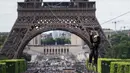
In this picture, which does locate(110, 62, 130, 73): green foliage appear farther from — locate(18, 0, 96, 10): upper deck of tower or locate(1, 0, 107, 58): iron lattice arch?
locate(18, 0, 96, 10): upper deck of tower

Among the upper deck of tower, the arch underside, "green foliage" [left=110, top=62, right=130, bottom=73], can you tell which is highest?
the upper deck of tower

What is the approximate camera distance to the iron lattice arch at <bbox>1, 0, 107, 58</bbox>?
59.5 m

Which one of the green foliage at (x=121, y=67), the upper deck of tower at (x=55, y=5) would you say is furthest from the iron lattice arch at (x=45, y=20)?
the green foliage at (x=121, y=67)

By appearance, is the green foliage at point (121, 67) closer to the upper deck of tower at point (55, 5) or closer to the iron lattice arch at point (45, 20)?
the iron lattice arch at point (45, 20)

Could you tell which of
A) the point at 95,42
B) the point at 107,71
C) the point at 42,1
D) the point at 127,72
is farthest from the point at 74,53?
the point at 95,42

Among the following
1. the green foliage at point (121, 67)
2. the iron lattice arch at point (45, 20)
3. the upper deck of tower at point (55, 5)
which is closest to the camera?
the green foliage at point (121, 67)

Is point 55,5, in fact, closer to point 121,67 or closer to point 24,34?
point 24,34

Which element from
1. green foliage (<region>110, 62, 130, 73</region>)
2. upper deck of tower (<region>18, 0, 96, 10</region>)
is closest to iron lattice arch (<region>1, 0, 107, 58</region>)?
upper deck of tower (<region>18, 0, 96, 10</region>)

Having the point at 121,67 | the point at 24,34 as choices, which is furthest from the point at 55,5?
the point at 121,67

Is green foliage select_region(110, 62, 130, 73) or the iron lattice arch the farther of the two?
the iron lattice arch

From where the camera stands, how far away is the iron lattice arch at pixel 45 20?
59.5 m

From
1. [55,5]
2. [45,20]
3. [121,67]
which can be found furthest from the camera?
[55,5]

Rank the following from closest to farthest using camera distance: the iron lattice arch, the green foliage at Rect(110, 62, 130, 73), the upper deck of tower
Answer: the green foliage at Rect(110, 62, 130, 73) < the iron lattice arch < the upper deck of tower

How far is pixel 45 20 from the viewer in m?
61.3
